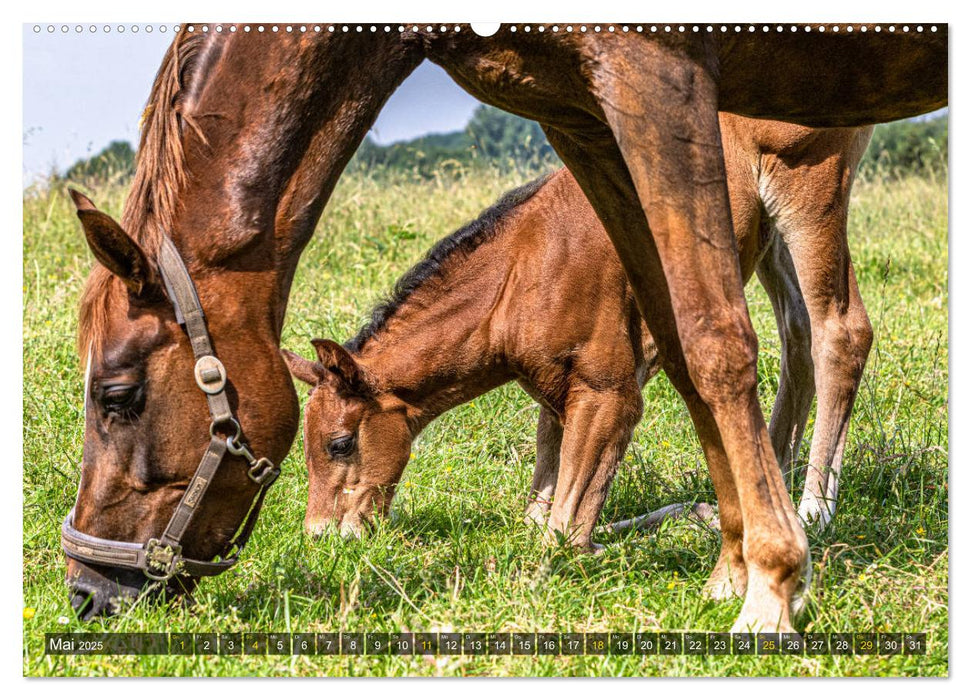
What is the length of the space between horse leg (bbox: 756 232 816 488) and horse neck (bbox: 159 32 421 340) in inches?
113

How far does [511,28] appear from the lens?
8.27 ft

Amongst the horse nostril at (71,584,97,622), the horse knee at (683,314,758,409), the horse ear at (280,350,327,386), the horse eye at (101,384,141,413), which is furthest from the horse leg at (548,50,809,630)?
the horse ear at (280,350,327,386)

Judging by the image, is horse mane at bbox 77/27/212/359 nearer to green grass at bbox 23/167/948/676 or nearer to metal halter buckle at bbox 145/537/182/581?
metal halter buckle at bbox 145/537/182/581

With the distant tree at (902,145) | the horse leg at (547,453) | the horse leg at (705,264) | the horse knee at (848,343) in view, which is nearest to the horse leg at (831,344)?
the horse knee at (848,343)

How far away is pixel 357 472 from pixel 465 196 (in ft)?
15.0

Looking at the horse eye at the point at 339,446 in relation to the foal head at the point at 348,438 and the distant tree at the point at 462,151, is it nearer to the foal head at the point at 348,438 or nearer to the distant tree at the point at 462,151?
the foal head at the point at 348,438

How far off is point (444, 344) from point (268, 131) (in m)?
2.27

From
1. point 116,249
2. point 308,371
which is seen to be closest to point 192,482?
point 116,249

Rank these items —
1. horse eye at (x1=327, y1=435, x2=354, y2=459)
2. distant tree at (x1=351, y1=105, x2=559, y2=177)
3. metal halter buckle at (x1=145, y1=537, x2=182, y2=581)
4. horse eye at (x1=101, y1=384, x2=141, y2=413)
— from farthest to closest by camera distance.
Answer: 1. distant tree at (x1=351, y1=105, x2=559, y2=177)
2. horse eye at (x1=327, y1=435, x2=354, y2=459)
3. metal halter buckle at (x1=145, y1=537, x2=182, y2=581)
4. horse eye at (x1=101, y1=384, x2=141, y2=413)

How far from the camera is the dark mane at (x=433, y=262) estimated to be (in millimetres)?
4844

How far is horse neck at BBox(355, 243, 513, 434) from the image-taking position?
4730 mm

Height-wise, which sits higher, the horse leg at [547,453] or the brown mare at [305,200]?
the brown mare at [305,200]

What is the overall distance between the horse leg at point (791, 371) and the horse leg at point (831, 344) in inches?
15.4

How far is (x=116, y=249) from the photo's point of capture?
2.58 metres
